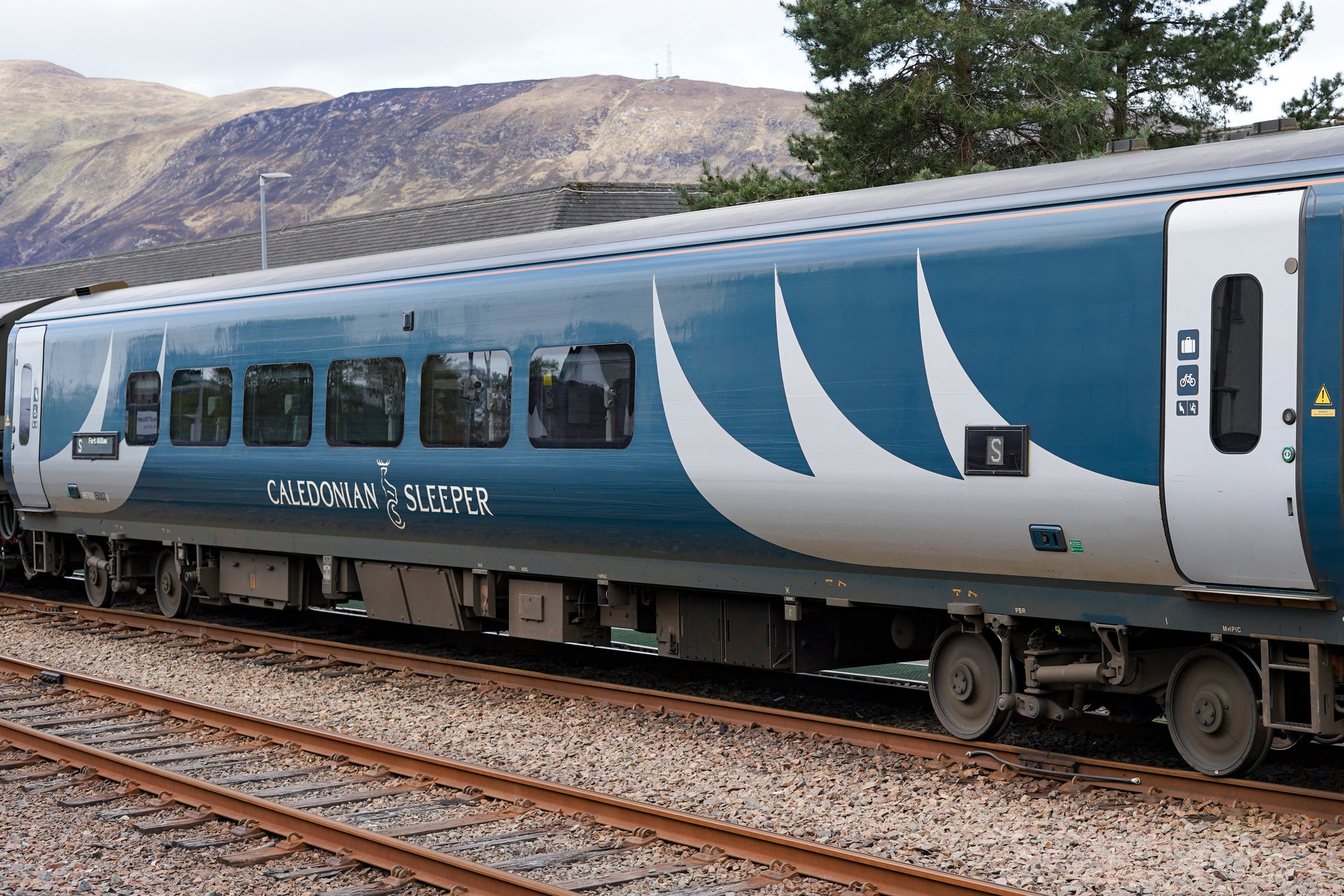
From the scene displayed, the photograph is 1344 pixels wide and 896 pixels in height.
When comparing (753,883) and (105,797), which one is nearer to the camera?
(753,883)

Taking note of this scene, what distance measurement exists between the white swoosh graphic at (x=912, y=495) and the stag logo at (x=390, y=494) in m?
3.12

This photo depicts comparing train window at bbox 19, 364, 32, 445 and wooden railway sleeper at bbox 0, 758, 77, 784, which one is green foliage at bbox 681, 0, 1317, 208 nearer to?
train window at bbox 19, 364, 32, 445

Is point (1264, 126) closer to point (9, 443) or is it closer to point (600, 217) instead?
point (9, 443)

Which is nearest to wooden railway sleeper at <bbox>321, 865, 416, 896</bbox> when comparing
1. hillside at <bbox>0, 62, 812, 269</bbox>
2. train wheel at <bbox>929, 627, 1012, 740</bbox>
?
train wheel at <bbox>929, 627, 1012, 740</bbox>

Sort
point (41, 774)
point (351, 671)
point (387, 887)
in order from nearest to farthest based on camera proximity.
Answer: point (387, 887), point (41, 774), point (351, 671)

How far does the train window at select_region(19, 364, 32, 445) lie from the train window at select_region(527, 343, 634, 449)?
844 centimetres

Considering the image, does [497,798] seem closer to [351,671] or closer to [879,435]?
[879,435]

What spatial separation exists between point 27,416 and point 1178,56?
1657 centimetres

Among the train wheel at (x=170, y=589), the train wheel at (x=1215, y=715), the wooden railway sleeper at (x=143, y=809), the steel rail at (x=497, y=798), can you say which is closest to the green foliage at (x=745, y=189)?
the train wheel at (x=170, y=589)

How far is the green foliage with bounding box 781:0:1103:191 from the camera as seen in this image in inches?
760

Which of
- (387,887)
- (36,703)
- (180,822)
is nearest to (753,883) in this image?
(387,887)

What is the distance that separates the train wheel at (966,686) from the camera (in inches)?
322

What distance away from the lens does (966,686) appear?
27.3 feet

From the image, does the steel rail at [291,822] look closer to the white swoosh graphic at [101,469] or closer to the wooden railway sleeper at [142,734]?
the wooden railway sleeper at [142,734]
